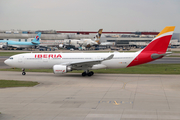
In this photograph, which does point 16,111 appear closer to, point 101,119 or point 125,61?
point 101,119

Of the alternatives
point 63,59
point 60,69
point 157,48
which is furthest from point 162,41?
point 60,69

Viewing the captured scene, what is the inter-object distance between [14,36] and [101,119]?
15545 centimetres

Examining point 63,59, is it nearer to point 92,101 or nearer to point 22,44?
point 92,101

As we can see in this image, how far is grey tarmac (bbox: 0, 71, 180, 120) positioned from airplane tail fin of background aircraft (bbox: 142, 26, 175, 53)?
7.54 m

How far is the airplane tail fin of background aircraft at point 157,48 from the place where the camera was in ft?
115

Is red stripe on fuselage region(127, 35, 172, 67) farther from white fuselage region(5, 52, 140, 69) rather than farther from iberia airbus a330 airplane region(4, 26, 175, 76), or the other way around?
white fuselage region(5, 52, 140, 69)

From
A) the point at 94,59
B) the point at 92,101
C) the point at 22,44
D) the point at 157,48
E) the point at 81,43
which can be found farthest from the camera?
the point at 81,43

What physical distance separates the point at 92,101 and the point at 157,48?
19000 millimetres

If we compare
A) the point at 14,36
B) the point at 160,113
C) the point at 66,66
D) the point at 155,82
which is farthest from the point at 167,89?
the point at 14,36

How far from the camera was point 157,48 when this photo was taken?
35.5m

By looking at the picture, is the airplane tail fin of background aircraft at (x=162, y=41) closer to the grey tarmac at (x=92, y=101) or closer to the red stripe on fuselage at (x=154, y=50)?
the red stripe on fuselage at (x=154, y=50)

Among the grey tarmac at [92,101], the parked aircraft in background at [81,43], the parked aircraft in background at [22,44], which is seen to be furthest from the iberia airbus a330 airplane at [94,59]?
the parked aircraft in background at [81,43]

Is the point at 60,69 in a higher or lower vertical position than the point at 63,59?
lower

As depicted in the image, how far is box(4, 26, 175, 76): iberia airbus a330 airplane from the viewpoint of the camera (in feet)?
115
